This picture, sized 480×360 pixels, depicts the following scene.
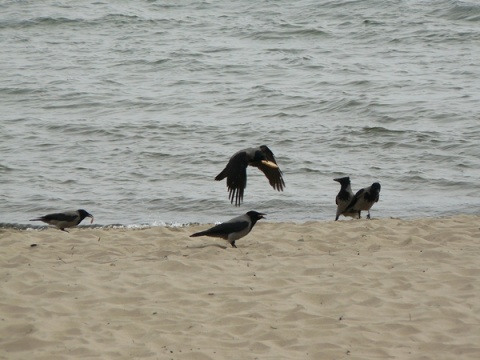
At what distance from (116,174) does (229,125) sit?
4169 millimetres

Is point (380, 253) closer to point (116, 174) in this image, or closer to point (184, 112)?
point (116, 174)

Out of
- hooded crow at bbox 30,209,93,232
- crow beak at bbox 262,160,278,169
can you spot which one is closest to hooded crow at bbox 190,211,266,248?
crow beak at bbox 262,160,278,169

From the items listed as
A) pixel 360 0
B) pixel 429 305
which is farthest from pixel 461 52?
pixel 429 305

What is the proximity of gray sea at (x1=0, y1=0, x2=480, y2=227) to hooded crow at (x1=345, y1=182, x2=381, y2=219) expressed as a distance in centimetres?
107

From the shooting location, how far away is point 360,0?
1194 inches

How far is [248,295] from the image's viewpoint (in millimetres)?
7766

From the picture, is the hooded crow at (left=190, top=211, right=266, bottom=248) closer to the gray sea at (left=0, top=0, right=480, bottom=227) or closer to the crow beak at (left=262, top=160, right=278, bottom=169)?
the crow beak at (left=262, top=160, right=278, bottom=169)

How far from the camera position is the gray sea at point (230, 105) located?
48.4 ft

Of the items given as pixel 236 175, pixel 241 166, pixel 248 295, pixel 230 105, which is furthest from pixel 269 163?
pixel 230 105

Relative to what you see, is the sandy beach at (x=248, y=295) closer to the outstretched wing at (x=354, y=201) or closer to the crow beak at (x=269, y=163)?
the crow beak at (x=269, y=163)

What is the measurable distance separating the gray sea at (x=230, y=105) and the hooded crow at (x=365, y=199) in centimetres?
107

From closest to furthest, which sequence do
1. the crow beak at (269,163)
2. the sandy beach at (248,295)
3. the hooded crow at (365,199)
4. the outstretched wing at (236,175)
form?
the sandy beach at (248,295), the outstretched wing at (236,175), the crow beak at (269,163), the hooded crow at (365,199)

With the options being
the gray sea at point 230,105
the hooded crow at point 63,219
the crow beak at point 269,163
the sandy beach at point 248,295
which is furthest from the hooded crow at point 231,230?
the gray sea at point 230,105

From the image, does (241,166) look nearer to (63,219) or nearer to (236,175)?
(236,175)
